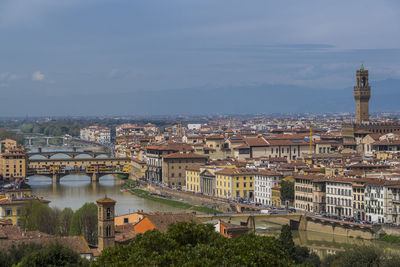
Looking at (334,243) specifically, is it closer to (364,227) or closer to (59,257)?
(364,227)

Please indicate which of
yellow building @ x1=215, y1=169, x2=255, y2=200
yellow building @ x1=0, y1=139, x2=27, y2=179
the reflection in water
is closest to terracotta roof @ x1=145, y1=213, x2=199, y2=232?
the reflection in water

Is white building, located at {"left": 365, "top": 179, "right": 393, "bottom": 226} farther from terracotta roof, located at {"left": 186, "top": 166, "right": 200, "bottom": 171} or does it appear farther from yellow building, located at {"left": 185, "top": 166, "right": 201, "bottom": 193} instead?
terracotta roof, located at {"left": 186, "top": 166, "right": 200, "bottom": 171}

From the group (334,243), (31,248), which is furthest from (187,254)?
(334,243)

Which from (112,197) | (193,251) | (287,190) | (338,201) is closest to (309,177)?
(287,190)

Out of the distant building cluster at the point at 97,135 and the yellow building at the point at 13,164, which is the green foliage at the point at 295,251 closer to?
the yellow building at the point at 13,164

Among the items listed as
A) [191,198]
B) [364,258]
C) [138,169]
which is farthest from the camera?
[138,169]

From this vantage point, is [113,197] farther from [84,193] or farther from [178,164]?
[178,164]
